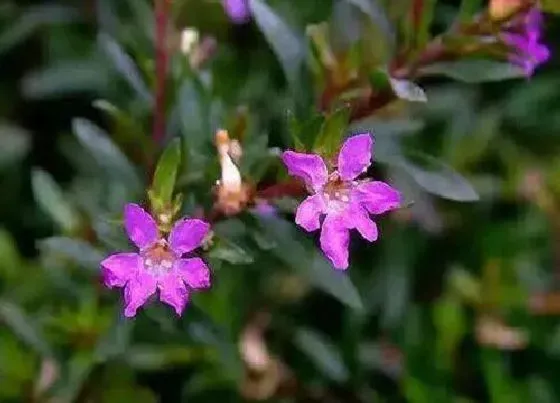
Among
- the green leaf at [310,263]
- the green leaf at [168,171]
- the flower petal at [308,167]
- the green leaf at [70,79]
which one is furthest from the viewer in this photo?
the green leaf at [70,79]

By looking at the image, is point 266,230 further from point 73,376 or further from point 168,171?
point 73,376

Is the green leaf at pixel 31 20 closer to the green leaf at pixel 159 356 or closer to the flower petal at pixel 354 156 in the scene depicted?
the green leaf at pixel 159 356

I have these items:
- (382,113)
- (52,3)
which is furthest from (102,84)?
(382,113)

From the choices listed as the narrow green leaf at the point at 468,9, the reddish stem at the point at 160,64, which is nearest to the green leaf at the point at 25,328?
the reddish stem at the point at 160,64

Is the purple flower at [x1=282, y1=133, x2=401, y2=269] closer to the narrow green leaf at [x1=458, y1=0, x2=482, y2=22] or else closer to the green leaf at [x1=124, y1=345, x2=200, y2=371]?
the narrow green leaf at [x1=458, y1=0, x2=482, y2=22]

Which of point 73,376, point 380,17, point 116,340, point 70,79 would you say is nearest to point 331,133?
point 380,17

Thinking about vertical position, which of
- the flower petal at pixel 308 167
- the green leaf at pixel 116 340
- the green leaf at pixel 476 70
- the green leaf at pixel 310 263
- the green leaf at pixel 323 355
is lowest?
the green leaf at pixel 323 355

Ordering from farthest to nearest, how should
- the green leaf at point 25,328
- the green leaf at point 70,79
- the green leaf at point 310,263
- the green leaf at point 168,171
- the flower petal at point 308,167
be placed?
the green leaf at point 70,79
the green leaf at point 25,328
the green leaf at point 310,263
the green leaf at point 168,171
the flower petal at point 308,167

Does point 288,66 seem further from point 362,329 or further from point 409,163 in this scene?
point 362,329
